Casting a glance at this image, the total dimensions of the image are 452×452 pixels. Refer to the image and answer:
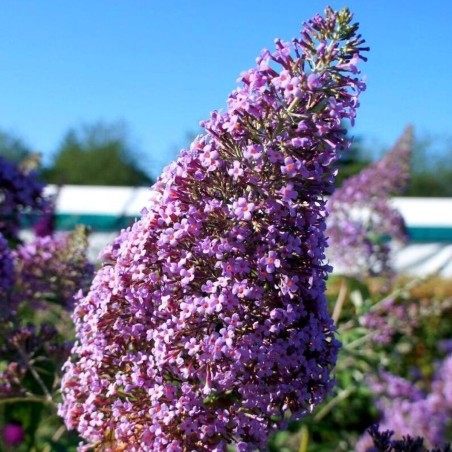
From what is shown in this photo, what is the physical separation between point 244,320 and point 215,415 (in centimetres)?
23

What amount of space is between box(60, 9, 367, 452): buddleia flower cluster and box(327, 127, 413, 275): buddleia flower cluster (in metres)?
2.89

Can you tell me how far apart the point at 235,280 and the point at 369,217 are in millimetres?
3309

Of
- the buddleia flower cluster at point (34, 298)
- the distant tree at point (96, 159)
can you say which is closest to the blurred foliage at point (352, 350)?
the buddleia flower cluster at point (34, 298)

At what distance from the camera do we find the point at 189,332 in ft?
5.65

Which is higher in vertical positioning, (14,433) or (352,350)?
(352,350)

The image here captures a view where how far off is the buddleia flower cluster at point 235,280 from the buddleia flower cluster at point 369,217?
2892 millimetres

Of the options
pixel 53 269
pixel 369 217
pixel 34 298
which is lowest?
pixel 34 298

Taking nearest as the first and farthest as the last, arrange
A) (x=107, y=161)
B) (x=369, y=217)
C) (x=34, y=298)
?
(x=34, y=298), (x=369, y=217), (x=107, y=161)

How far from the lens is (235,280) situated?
169cm

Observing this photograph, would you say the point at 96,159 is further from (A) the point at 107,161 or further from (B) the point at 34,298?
(B) the point at 34,298

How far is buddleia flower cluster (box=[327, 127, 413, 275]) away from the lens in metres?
4.69

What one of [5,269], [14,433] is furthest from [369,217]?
[5,269]

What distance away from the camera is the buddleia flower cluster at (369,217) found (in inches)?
185

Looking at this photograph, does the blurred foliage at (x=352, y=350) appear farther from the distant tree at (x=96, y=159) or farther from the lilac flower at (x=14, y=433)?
the distant tree at (x=96, y=159)
